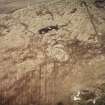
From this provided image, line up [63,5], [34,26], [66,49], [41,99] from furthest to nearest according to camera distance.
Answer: [63,5]
[34,26]
[66,49]
[41,99]

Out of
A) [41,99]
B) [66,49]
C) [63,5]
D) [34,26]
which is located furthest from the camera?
[63,5]

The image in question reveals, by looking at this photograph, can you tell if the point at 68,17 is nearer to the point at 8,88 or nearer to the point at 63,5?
the point at 63,5

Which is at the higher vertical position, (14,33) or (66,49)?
(14,33)

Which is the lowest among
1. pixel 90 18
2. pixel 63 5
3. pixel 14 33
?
pixel 14 33

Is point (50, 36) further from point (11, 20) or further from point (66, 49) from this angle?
point (11, 20)

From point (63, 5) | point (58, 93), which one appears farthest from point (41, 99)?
point (63, 5)

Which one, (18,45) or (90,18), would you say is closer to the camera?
(18,45)
